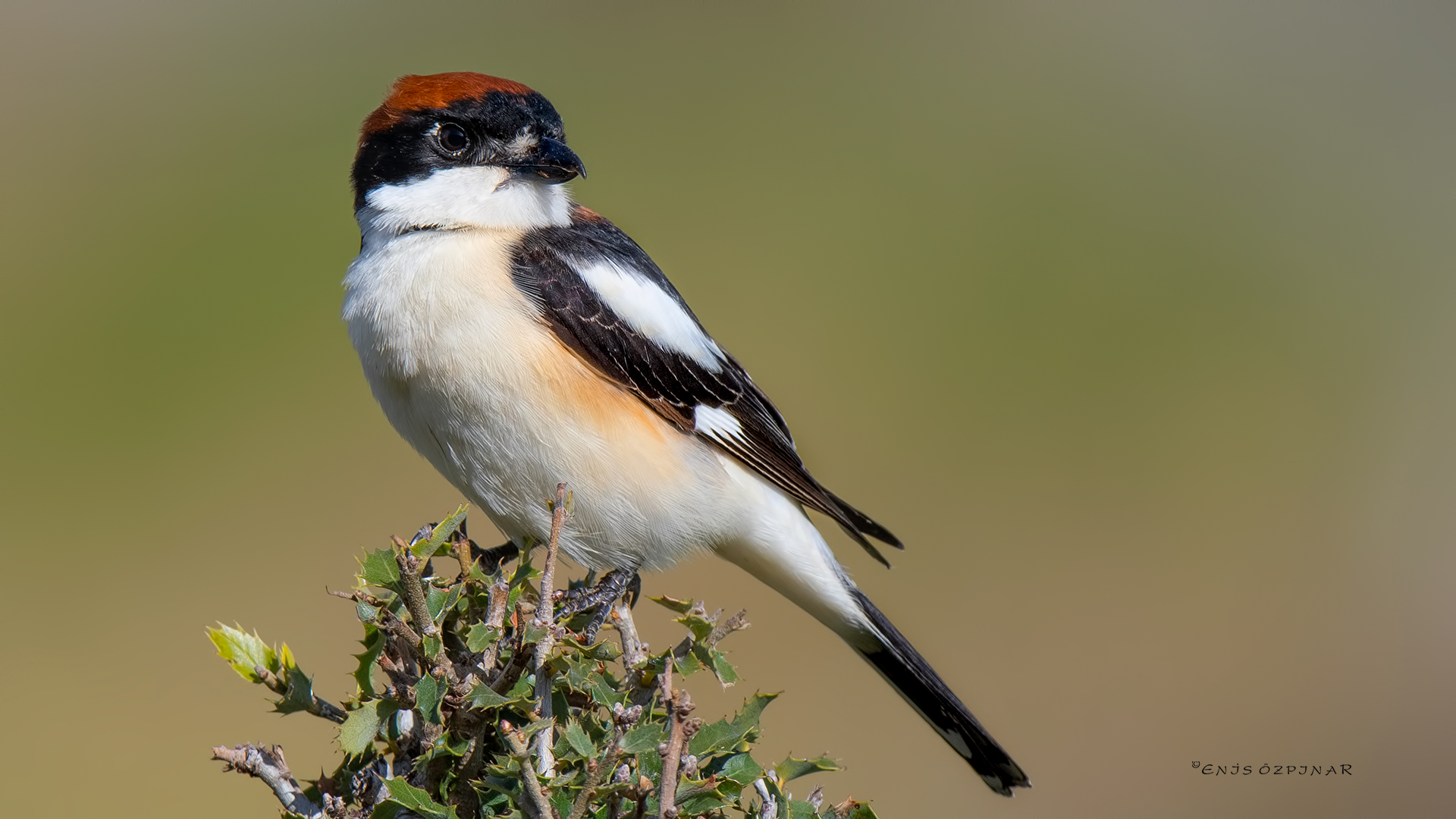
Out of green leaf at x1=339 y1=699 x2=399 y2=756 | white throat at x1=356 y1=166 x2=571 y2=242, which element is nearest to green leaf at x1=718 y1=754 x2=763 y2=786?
green leaf at x1=339 y1=699 x2=399 y2=756

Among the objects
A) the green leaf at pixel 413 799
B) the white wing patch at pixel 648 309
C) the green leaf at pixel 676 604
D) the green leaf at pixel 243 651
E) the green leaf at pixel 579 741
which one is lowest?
the green leaf at pixel 413 799

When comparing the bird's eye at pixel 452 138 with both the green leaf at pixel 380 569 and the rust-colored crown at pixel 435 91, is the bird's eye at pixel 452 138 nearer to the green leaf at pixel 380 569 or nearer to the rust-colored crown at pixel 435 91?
the rust-colored crown at pixel 435 91

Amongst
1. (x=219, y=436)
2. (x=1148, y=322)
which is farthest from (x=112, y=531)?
(x=1148, y=322)

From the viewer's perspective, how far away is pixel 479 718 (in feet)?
5.67

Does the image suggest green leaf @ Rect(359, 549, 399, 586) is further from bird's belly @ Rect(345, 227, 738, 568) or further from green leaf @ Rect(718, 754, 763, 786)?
bird's belly @ Rect(345, 227, 738, 568)

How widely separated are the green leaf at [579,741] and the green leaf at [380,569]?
0.36 metres

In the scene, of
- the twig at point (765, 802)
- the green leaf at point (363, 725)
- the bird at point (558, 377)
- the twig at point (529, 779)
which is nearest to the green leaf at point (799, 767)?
the twig at point (765, 802)

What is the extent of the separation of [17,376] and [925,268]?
596 centimetres

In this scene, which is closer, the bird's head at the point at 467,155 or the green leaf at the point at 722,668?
the green leaf at the point at 722,668

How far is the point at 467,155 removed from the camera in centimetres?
290

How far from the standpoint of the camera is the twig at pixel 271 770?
5.19ft

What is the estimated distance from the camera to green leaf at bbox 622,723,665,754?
1528mm

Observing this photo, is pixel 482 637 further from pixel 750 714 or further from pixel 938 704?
pixel 938 704

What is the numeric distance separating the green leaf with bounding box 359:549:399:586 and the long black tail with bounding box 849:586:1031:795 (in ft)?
5.69
